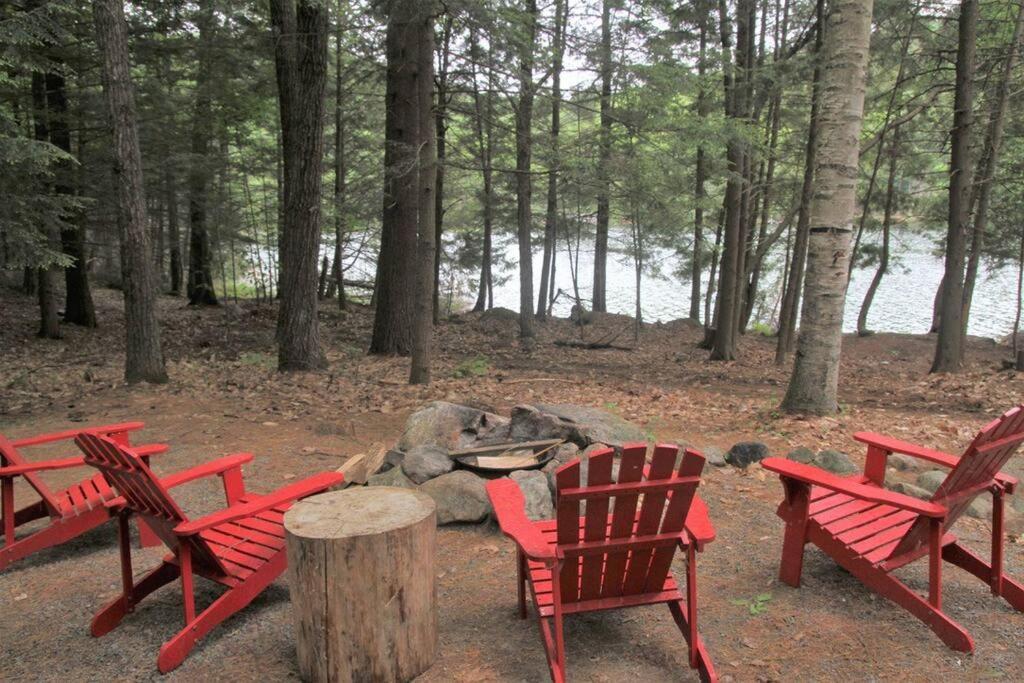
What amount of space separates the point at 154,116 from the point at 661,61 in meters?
9.38

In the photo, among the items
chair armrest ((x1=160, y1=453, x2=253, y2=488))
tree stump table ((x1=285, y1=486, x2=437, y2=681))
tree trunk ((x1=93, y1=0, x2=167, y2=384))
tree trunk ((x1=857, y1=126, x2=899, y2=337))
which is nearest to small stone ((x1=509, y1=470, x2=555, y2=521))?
tree stump table ((x1=285, y1=486, x2=437, y2=681))

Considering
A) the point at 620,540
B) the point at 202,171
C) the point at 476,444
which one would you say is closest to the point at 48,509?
the point at 476,444

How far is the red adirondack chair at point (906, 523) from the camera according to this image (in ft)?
8.70

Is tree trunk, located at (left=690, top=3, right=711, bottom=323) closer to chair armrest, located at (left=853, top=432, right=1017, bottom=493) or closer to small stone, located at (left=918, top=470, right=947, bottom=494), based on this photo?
small stone, located at (left=918, top=470, right=947, bottom=494)

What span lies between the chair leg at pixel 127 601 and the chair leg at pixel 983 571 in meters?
3.68

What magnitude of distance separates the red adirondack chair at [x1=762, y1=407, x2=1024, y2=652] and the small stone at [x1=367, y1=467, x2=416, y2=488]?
7.92ft

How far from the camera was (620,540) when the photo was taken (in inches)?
95.5

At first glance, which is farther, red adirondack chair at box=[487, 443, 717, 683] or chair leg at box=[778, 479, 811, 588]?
chair leg at box=[778, 479, 811, 588]

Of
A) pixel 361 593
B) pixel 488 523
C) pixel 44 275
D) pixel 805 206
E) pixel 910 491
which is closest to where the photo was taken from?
pixel 361 593

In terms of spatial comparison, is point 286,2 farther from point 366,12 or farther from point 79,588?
point 79,588

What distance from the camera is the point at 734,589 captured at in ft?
10.7

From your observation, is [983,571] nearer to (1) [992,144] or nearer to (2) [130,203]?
(2) [130,203]

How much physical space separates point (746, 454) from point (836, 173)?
2.87 meters

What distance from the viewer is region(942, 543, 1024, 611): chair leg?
2947mm
